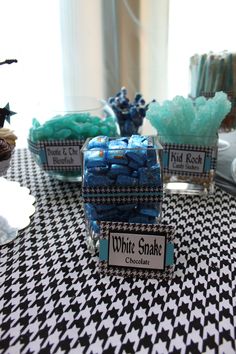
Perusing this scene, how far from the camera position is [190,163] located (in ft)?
2.42

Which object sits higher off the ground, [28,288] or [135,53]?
[135,53]

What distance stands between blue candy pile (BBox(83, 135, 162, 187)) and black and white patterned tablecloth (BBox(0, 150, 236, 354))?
5.7 inches

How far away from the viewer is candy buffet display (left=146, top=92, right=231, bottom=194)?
2.31 ft

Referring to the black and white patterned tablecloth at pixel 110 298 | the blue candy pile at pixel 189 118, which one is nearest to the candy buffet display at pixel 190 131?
the blue candy pile at pixel 189 118

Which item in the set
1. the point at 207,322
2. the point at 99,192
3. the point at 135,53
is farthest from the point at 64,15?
the point at 207,322

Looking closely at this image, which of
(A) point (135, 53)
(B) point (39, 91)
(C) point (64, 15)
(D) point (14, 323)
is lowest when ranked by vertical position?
(D) point (14, 323)

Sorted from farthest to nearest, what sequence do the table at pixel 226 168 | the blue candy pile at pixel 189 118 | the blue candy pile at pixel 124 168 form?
the table at pixel 226 168, the blue candy pile at pixel 189 118, the blue candy pile at pixel 124 168

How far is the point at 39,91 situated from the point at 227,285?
4.65ft

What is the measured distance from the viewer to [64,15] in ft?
5.19

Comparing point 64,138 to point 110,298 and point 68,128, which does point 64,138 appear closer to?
point 68,128

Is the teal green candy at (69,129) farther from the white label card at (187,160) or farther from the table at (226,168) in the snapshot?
the table at (226,168)

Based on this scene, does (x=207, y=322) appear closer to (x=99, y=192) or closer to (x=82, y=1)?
(x=99, y=192)

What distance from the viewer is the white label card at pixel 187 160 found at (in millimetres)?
726

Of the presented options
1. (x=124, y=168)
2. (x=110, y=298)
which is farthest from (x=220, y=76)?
(x=110, y=298)
